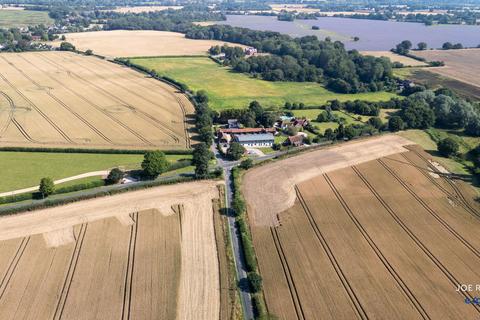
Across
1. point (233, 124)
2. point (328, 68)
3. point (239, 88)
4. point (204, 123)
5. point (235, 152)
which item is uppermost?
point (235, 152)

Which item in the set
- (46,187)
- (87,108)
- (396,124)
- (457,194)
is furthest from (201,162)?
(396,124)

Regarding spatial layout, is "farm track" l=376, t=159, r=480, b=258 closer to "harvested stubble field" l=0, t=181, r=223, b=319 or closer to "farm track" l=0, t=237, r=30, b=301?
"harvested stubble field" l=0, t=181, r=223, b=319

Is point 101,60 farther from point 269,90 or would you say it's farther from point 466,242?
point 466,242

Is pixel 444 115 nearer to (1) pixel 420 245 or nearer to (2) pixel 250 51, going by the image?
(1) pixel 420 245

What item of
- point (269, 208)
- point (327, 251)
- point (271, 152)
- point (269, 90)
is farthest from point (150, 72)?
point (327, 251)

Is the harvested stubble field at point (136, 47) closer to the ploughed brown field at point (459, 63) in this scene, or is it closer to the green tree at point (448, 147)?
the ploughed brown field at point (459, 63)

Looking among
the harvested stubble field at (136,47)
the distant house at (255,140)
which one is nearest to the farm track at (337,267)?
the distant house at (255,140)

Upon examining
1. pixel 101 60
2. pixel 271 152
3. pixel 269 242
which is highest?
pixel 269 242
